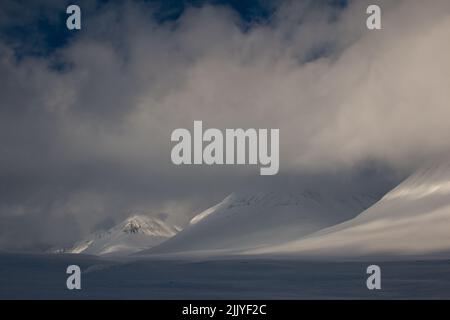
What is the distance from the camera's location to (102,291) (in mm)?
51531

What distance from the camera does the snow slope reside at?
12938 cm

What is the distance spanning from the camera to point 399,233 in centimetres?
15375

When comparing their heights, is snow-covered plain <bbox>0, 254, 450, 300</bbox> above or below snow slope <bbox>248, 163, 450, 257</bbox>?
below

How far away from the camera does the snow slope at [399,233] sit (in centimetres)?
12938

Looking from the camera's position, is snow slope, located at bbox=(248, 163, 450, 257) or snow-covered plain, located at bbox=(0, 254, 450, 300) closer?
snow-covered plain, located at bbox=(0, 254, 450, 300)

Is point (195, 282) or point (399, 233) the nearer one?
point (195, 282)

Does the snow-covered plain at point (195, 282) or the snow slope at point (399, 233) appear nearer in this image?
the snow-covered plain at point (195, 282)

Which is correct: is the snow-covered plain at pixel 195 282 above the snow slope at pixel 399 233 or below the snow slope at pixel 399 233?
below

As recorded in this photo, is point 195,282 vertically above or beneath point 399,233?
beneath
